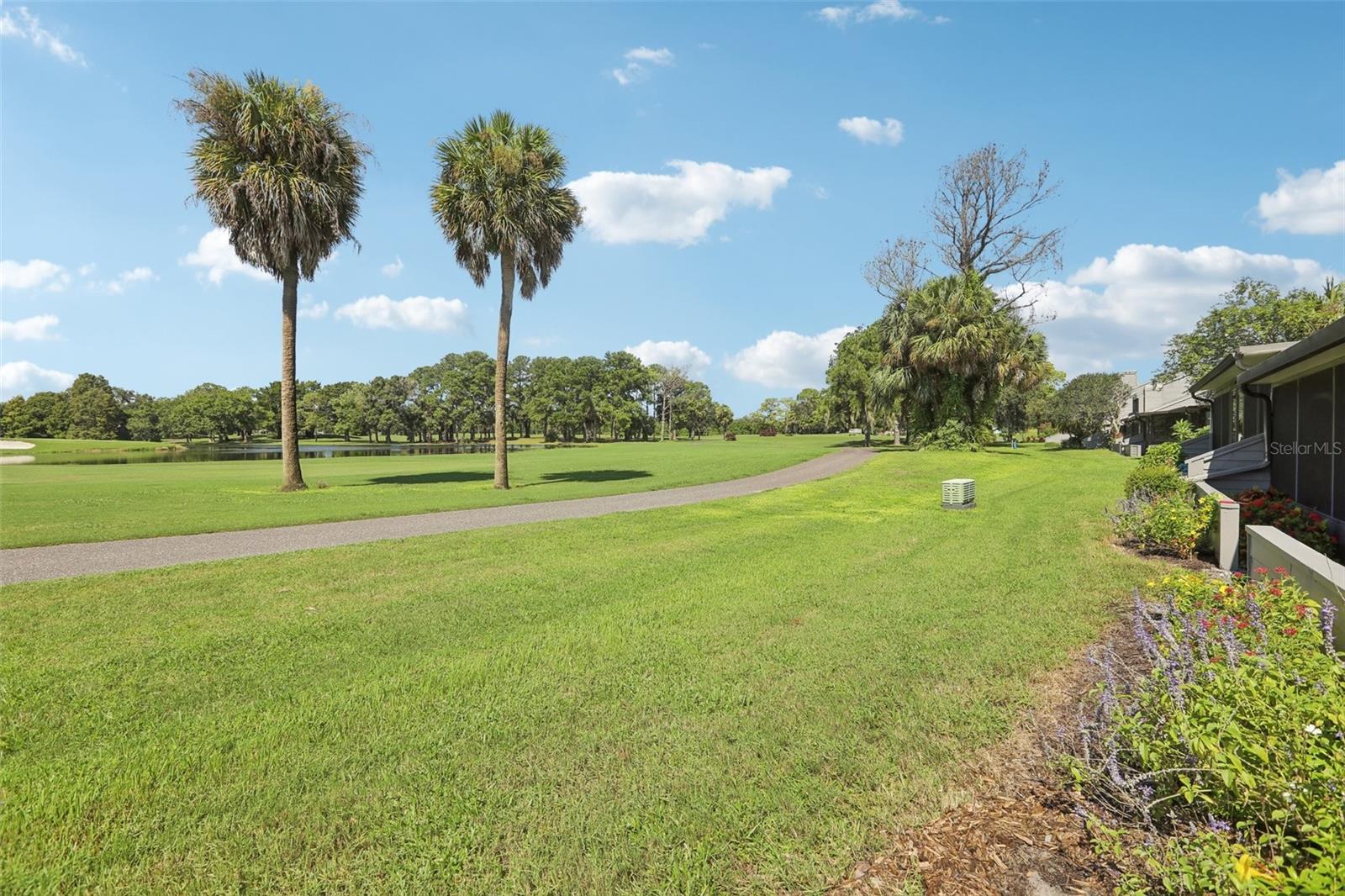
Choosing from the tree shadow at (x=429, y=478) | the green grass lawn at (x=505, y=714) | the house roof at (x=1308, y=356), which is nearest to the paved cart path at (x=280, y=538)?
the green grass lawn at (x=505, y=714)

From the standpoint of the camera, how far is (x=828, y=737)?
3.55 m

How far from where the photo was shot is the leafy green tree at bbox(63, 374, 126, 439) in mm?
90750

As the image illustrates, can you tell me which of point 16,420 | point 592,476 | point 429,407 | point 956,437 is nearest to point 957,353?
point 956,437

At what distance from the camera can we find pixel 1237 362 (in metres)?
11.1

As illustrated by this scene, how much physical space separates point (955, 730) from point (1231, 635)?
→ 4.92ft

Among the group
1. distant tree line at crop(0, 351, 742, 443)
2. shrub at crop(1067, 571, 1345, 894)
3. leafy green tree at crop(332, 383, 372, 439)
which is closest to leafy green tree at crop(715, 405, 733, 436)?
distant tree line at crop(0, 351, 742, 443)

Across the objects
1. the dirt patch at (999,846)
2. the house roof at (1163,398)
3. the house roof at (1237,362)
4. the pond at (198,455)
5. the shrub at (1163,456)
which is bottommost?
the dirt patch at (999,846)

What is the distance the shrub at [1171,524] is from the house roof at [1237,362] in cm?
244

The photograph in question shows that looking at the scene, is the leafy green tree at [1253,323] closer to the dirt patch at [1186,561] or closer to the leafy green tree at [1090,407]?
the leafy green tree at [1090,407]

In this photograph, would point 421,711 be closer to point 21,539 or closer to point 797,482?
point 21,539

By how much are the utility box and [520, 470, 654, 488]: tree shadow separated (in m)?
11.7

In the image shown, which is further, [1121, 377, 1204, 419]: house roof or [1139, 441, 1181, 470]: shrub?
[1121, 377, 1204, 419]: house roof

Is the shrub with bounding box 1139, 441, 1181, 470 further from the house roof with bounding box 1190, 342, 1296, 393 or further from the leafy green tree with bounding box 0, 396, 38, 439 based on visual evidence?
the leafy green tree with bounding box 0, 396, 38, 439

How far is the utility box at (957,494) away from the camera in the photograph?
13.3m
